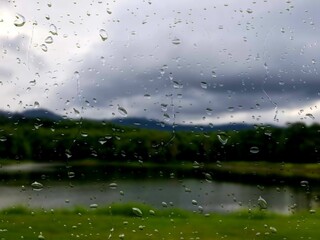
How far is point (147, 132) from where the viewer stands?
1118 cm

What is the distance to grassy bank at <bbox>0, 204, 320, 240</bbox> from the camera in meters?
11.1

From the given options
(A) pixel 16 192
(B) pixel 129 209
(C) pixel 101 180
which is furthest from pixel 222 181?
(A) pixel 16 192

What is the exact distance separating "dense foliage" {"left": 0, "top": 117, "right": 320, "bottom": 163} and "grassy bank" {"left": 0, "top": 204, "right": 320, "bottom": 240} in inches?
63.0

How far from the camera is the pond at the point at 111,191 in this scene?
13.6m

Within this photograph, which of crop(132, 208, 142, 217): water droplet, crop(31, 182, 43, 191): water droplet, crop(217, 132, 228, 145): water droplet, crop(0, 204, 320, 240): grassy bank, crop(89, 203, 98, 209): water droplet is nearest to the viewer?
crop(217, 132, 228, 145): water droplet

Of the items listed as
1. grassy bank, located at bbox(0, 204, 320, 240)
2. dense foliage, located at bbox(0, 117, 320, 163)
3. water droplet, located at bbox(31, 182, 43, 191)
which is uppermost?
dense foliage, located at bbox(0, 117, 320, 163)

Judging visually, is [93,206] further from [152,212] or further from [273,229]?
[273,229]

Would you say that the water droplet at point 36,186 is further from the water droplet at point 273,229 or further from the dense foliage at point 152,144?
the water droplet at point 273,229

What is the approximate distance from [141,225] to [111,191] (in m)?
4.02

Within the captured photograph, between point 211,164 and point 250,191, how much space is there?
5.88 m

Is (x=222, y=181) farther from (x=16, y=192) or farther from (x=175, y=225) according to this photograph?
(x=16, y=192)

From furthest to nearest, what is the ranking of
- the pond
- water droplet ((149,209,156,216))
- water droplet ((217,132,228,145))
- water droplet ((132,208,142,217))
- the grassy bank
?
water droplet ((149,209,156,216)) → water droplet ((132,208,142,217)) → the pond → the grassy bank → water droplet ((217,132,228,145))

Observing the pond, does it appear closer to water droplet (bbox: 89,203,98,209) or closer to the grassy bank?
water droplet (bbox: 89,203,98,209)

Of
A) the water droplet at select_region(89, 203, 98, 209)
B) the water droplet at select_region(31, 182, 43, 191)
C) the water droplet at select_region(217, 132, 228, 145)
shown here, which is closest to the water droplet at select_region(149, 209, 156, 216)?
the water droplet at select_region(89, 203, 98, 209)
